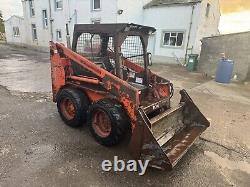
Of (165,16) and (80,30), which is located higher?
(165,16)

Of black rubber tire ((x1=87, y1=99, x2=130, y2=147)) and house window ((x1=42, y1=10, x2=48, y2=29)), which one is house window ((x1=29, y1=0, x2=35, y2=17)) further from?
black rubber tire ((x1=87, y1=99, x2=130, y2=147))

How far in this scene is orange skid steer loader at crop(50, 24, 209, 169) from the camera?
3.53 m

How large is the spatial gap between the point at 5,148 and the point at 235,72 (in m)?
11.2

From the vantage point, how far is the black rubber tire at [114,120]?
3.83 m

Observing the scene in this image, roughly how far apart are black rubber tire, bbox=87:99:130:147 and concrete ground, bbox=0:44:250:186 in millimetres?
225

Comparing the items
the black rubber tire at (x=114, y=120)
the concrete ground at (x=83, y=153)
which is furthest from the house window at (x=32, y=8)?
the black rubber tire at (x=114, y=120)

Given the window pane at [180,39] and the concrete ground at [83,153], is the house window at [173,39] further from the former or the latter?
the concrete ground at [83,153]

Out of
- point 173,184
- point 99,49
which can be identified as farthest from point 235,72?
point 173,184

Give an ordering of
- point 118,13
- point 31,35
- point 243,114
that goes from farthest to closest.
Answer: point 31,35
point 118,13
point 243,114

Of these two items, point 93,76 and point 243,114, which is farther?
point 243,114

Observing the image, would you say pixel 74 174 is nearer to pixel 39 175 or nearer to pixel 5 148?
pixel 39 175

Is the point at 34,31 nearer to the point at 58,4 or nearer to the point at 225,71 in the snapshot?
the point at 58,4

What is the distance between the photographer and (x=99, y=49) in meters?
5.05

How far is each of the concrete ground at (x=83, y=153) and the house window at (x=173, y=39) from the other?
360 inches
